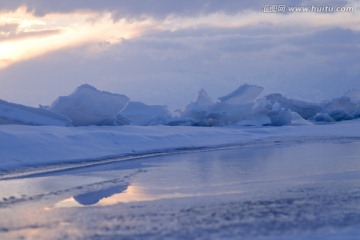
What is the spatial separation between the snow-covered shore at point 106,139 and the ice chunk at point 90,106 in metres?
1.53

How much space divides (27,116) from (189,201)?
28.8 ft

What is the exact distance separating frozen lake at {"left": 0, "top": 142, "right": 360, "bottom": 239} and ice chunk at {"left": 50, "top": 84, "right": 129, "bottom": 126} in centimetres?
600

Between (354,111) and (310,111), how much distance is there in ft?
6.97

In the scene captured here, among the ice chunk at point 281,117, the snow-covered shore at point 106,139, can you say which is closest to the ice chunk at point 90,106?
the snow-covered shore at point 106,139

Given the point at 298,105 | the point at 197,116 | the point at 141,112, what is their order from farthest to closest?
the point at 298,105 < the point at 141,112 < the point at 197,116

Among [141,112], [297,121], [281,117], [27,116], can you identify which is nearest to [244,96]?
[297,121]

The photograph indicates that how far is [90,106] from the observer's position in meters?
15.7

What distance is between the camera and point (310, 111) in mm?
26531

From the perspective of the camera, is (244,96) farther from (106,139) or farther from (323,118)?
(106,139)

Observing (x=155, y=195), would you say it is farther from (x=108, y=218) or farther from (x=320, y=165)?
(x=320, y=165)

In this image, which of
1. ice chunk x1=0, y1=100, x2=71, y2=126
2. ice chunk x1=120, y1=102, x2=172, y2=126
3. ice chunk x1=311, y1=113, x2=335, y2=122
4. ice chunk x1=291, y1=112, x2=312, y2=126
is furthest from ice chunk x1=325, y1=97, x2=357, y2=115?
ice chunk x1=0, y1=100, x2=71, y2=126

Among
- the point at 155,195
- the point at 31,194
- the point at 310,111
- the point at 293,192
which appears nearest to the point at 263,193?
the point at 293,192

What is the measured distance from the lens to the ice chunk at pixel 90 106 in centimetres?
1561

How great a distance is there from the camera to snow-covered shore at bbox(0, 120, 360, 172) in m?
9.80
